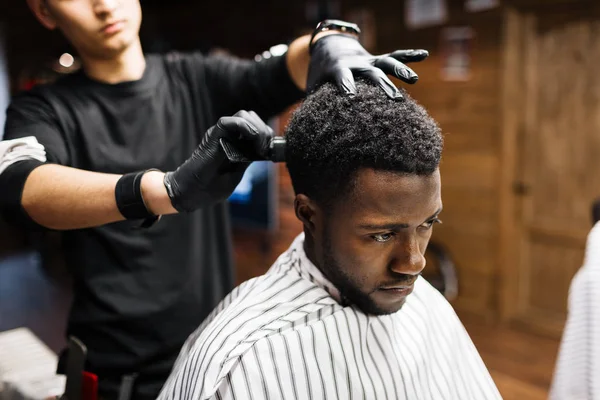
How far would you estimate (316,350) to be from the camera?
95cm

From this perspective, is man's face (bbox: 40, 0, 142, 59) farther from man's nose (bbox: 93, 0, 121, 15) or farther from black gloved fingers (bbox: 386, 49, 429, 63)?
black gloved fingers (bbox: 386, 49, 429, 63)

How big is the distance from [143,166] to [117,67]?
0.23 metres

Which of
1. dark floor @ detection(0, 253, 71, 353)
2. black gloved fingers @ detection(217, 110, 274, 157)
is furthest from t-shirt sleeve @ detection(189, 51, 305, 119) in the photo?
dark floor @ detection(0, 253, 71, 353)

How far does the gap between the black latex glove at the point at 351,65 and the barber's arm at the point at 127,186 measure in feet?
0.56

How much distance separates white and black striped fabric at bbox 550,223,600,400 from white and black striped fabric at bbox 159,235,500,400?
0.62 ft

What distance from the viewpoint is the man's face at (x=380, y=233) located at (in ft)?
2.87

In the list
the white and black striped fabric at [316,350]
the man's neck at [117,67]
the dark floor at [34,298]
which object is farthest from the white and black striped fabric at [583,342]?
the dark floor at [34,298]

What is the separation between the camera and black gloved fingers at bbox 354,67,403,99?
36.5 inches

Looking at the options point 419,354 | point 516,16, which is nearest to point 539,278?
point 516,16

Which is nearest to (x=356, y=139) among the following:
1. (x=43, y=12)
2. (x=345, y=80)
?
(x=345, y=80)

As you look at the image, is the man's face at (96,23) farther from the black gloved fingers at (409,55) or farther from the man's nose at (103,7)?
the black gloved fingers at (409,55)

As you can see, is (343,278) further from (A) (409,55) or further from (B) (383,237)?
(A) (409,55)

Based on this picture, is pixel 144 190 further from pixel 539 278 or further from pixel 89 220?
pixel 539 278

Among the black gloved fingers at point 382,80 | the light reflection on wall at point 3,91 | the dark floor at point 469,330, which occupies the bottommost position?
the dark floor at point 469,330
